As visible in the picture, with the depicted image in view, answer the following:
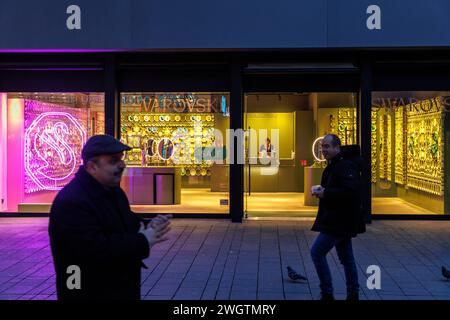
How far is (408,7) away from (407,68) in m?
→ 1.48

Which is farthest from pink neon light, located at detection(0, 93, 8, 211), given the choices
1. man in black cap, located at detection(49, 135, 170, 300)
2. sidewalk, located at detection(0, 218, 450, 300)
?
man in black cap, located at detection(49, 135, 170, 300)

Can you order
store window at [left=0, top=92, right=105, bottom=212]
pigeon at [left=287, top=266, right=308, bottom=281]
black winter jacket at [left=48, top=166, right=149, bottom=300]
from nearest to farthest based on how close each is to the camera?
1. black winter jacket at [left=48, top=166, right=149, bottom=300]
2. pigeon at [left=287, top=266, right=308, bottom=281]
3. store window at [left=0, top=92, right=105, bottom=212]

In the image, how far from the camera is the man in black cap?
341 cm

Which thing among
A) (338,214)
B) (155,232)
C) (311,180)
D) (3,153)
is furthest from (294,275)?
(3,153)

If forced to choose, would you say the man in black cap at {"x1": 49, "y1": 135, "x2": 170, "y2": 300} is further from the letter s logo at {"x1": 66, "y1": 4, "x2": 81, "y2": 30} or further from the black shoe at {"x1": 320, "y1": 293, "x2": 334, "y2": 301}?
the letter s logo at {"x1": 66, "y1": 4, "x2": 81, "y2": 30}

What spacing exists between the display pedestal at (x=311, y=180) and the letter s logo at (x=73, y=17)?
665 cm

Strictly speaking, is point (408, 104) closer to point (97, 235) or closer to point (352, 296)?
point (352, 296)

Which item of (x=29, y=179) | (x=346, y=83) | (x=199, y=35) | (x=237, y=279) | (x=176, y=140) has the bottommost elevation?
(x=237, y=279)

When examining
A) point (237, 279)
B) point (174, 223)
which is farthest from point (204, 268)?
point (174, 223)

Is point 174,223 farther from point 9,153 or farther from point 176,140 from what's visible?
point 9,153

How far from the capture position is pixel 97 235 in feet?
11.2

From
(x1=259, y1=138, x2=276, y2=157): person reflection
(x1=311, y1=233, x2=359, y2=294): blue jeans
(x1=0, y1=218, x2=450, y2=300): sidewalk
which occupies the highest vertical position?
(x1=259, y1=138, x2=276, y2=157): person reflection

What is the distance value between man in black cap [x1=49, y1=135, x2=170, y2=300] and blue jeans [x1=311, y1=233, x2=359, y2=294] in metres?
3.19

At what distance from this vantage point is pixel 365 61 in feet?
41.6
